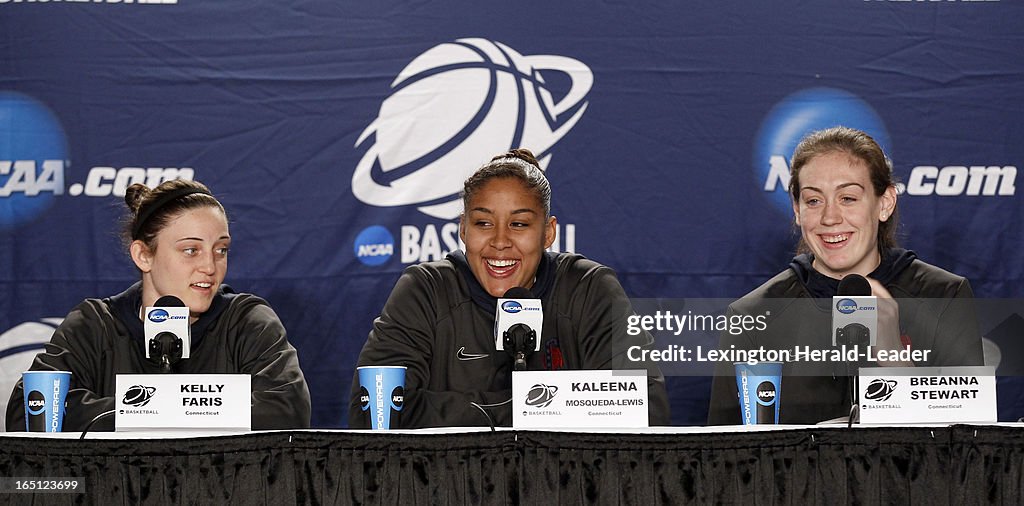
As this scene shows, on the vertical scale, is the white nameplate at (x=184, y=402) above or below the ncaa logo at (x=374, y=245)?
below

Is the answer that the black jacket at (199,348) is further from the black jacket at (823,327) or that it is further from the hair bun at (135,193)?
the black jacket at (823,327)

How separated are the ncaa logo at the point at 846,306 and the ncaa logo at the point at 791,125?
1.68 m

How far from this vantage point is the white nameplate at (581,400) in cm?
205

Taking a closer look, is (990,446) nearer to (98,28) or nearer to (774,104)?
(774,104)

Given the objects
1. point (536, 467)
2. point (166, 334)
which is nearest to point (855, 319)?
point (536, 467)

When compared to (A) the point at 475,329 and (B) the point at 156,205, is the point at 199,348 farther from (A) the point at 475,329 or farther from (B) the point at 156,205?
(A) the point at 475,329

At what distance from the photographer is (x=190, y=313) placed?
3018 millimetres

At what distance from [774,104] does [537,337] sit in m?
1.90

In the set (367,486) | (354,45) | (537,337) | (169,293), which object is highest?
(354,45)

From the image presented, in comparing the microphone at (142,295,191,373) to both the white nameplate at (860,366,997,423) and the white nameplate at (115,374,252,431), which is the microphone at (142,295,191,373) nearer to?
the white nameplate at (115,374,252,431)

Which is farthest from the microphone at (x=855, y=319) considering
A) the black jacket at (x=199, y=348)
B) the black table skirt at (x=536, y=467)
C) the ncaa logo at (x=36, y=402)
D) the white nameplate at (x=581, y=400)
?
the ncaa logo at (x=36, y=402)

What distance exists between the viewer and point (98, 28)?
3.83m

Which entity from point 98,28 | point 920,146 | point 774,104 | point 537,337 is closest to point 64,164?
point 98,28

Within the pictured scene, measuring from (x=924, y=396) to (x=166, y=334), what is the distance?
5.44 feet
